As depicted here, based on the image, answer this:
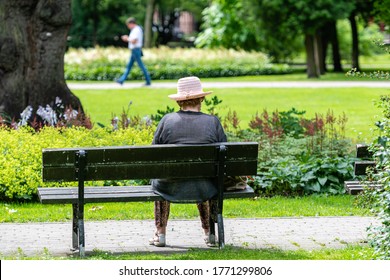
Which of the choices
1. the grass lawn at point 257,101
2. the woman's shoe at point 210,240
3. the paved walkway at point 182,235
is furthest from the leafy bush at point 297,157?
the grass lawn at point 257,101

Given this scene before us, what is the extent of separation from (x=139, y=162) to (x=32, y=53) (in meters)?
6.90

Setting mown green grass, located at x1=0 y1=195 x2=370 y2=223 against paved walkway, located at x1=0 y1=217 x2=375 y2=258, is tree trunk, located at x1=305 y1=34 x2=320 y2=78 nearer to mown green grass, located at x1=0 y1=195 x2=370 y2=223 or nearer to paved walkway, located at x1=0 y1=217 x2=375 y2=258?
mown green grass, located at x1=0 y1=195 x2=370 y2=223

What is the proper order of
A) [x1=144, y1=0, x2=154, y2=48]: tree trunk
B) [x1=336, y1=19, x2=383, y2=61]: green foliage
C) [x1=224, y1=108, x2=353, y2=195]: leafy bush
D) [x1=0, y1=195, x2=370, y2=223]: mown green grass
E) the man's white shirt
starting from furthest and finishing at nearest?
[x1=144, y1=0, x2=154, y2=48]: tree trunk → [x1=336, y1=19, x2=383, y2=61]: green foliage → the man's white shirt → [x1=224, y1=108, x2=353, y2=195]: leafy bush → [x1=0, y1=195, x2=370, y2=223]: mown green grass

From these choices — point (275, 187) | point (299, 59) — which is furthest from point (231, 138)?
point (299, 59)

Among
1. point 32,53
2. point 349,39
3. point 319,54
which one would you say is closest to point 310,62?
point 319,54

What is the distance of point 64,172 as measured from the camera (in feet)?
27.3

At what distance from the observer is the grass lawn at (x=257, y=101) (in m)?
20.7

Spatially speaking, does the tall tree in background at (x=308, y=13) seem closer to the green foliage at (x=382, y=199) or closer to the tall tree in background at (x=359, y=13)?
the tall tree in background at (x=359, y=13)

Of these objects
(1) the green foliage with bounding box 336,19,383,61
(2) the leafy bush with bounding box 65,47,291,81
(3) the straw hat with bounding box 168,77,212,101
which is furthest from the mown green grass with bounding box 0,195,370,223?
(1) the green foliage with bounding box 336,19,383,61

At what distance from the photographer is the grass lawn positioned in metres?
20.7

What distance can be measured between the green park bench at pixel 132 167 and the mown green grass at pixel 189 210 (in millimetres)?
1508

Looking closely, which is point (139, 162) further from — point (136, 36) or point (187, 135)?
point (136, 36)

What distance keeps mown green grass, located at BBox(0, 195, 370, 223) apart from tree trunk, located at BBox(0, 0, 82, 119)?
3933mm

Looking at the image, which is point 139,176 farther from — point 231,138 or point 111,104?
point 111,104
